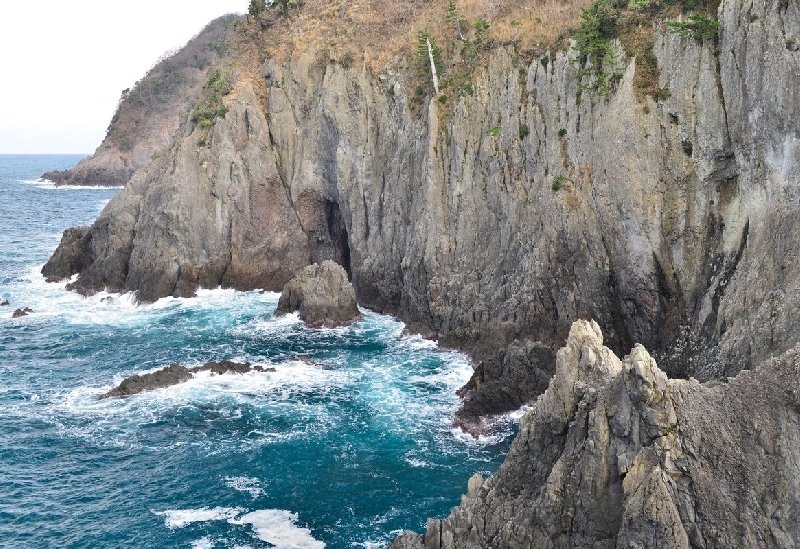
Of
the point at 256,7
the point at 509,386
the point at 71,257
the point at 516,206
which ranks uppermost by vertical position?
the point at 256,7

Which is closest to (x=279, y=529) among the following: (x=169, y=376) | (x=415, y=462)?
(x=415, y=462)

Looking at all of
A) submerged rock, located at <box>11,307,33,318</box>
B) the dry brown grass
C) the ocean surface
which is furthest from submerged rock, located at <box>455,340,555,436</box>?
submerged rock, located at <box>11,307,33,318</box>

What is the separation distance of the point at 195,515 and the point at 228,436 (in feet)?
24.8

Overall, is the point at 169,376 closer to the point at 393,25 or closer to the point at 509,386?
the point at 509,386

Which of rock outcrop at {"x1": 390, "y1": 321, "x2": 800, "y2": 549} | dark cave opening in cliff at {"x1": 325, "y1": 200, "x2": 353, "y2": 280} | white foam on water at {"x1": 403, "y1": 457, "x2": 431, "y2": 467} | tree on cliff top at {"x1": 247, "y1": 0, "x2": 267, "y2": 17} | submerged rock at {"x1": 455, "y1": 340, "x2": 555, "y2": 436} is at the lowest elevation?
white foam on water at {"x1": 403, "y1": 457, "x2": 431, "y2": 467}

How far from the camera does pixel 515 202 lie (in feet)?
159

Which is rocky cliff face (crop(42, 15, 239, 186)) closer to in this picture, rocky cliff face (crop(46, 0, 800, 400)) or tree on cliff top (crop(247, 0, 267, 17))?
tree on cliff top (crop(247, 0, 267, 17))

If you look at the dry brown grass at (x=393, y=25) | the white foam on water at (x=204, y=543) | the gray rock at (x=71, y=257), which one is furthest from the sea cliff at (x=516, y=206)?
the white foam on water at (x=204, y=543)

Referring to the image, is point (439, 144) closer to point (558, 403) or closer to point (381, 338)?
point (381, 338)

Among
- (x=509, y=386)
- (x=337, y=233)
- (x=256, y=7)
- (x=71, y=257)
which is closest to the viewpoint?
(x=509, y=386)

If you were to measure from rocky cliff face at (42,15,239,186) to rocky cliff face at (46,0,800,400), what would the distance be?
3580 inches

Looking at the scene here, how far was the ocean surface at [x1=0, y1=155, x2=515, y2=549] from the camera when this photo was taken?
3114 cm

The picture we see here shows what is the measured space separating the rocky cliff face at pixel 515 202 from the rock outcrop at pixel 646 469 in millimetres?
7960

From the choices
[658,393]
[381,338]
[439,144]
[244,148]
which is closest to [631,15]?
[439,144]
